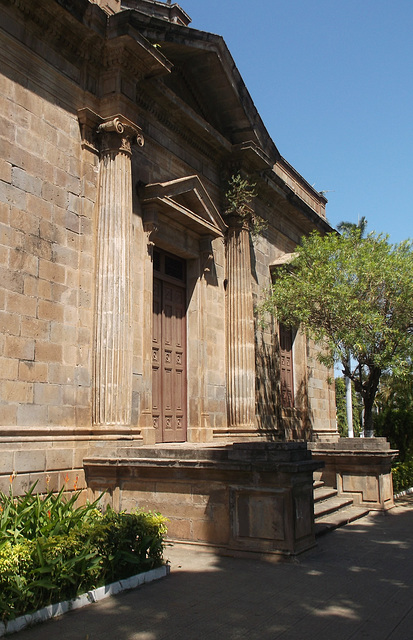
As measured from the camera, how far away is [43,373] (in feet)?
28.7

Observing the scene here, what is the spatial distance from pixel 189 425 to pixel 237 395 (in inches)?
57.1

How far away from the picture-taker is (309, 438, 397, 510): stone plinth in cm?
1192

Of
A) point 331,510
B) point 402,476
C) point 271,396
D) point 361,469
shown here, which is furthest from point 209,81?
point 402,476

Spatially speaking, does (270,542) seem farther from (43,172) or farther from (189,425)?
(43,172)

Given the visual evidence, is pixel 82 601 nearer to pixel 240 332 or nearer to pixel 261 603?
pixel 261 603

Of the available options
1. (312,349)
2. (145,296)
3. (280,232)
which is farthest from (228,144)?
(312,349)

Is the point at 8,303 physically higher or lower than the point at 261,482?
higher

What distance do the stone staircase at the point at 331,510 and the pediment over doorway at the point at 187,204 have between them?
581 centimetres

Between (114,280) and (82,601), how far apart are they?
5256 mm

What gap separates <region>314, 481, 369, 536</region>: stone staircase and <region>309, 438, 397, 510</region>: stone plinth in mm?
207

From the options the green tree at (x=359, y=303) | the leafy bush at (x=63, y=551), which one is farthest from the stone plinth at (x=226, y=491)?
the green tree at (x=359, y=303)

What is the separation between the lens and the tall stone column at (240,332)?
13469mm

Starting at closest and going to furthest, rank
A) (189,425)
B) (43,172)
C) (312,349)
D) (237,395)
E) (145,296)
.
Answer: (43,172) < (145,296) < (189,425) < (237,395) < (312,349)

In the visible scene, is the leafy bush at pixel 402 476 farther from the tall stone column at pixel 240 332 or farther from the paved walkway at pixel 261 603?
the paved walkway at pixel 261 603
